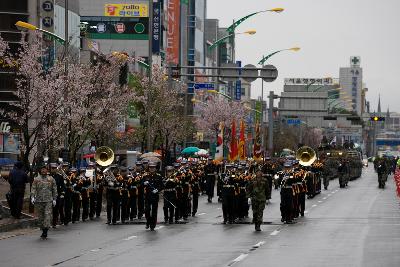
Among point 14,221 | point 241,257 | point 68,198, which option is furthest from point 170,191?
point 241,257

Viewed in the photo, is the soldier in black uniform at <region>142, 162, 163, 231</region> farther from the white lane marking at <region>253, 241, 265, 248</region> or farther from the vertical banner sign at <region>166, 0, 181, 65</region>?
the vertical banner sign at <region>166, 0, 181, 65</region>

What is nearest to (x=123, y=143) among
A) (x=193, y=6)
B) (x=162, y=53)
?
(x=162, y=53)

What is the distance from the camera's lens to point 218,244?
23.8 m

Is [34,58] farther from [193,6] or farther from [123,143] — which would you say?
[193,6]

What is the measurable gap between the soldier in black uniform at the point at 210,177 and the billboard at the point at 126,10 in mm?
69971

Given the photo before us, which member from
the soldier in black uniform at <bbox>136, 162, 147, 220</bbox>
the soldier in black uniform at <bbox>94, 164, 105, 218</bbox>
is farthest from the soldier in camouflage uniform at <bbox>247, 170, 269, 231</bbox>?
the soldier in black uniform at <bbox>94, 164, 105, 218</bbox>

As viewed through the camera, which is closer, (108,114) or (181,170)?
(181,170)

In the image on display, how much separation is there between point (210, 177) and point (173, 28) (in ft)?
264

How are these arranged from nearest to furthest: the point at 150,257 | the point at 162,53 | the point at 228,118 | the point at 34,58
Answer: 1. the point at 150,257
2. the point at 34,58
3. the point at 228,118
4. the point at 162,53

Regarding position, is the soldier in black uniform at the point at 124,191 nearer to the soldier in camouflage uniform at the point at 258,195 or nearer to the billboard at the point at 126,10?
the soldier in camouflage uniform at the point at 258,195

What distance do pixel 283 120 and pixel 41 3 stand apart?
63.9 m

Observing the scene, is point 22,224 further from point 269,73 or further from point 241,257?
point 269,73

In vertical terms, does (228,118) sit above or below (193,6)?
below

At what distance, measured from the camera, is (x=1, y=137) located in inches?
2997
